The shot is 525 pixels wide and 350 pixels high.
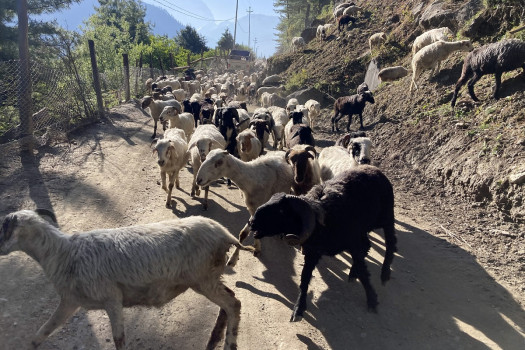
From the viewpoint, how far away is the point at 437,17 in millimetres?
14672

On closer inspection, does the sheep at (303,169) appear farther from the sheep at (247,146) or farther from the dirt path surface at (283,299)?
the sheep at (247,146)

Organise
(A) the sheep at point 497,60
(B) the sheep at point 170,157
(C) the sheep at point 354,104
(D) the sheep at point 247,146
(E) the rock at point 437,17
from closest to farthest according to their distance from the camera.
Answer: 1. (B) the sheep at point 170,157
2. (A) the sheep at point 497,60
3. (D) the sheep at point 247,146
4. (C) the sheep at point 354,104
5. (E) the rock at point 437,17

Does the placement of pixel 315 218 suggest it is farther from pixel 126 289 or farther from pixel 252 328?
pixel 126 289

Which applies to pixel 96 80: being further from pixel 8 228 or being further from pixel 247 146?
pixel 8 228

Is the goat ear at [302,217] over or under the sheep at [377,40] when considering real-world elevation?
under

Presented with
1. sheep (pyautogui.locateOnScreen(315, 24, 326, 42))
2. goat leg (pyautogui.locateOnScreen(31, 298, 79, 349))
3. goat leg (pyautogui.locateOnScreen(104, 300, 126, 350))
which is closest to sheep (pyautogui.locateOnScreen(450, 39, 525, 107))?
goat leg (pyautogui.locateOnScreen(104, 300, 126, 350))

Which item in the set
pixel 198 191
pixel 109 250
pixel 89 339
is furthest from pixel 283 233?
pixel 198 191

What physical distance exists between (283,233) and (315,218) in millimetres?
436

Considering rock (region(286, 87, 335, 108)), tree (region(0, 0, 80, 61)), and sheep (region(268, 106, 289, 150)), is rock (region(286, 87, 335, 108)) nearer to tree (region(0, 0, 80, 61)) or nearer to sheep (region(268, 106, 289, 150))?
sheep (region(268, 106, 289, 150))

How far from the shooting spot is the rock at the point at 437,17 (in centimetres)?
1431

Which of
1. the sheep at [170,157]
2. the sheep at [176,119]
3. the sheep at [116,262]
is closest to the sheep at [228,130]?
the sheep at [170,157]

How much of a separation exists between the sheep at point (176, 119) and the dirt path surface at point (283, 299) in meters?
4.50

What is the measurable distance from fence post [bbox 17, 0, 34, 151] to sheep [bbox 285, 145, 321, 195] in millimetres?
6773

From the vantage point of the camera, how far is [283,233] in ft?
13.3
